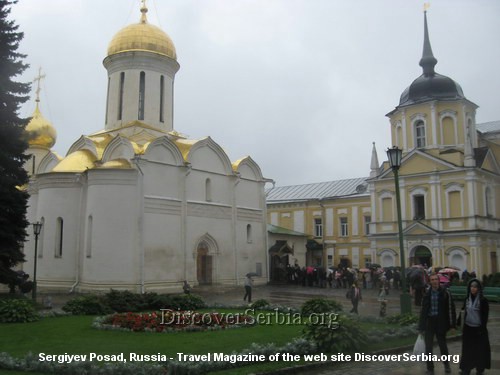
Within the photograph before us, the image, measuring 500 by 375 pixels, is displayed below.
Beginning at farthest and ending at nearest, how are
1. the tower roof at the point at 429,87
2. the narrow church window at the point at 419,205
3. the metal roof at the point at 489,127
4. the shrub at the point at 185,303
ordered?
the metal roof at the point at 489,127 → the tower roof at the point at 429,87 → the narrow church window at the point at 419,205 → the shrub at the point at 185,303

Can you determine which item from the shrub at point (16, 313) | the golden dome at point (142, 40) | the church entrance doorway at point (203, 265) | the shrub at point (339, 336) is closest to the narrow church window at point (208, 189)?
the church entrance doorway at point (203, 265)

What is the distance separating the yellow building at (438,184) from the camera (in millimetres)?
31703

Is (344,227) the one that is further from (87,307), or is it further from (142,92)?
(87,307)

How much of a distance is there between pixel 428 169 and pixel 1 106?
Result: 25.6 metres

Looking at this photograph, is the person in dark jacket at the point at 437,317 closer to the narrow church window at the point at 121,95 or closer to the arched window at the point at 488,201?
the narrow church window at the point at 121,95

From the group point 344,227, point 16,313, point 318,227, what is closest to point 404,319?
point 16,313

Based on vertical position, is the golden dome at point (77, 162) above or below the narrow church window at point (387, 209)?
above

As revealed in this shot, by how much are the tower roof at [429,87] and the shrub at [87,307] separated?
27125mm

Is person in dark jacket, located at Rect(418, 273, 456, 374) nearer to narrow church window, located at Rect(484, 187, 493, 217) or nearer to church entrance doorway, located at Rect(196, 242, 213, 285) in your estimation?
church entrance doorway, located at Rect(196, 242, 213, 285)

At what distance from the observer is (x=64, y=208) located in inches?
1041

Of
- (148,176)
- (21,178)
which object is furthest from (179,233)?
(21,178)

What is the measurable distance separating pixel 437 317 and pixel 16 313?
11.6 metres

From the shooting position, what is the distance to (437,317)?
845 cm

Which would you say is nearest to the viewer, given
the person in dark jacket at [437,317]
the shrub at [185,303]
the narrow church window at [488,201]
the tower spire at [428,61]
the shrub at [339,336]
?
the person in dark jacket at [437,317]
